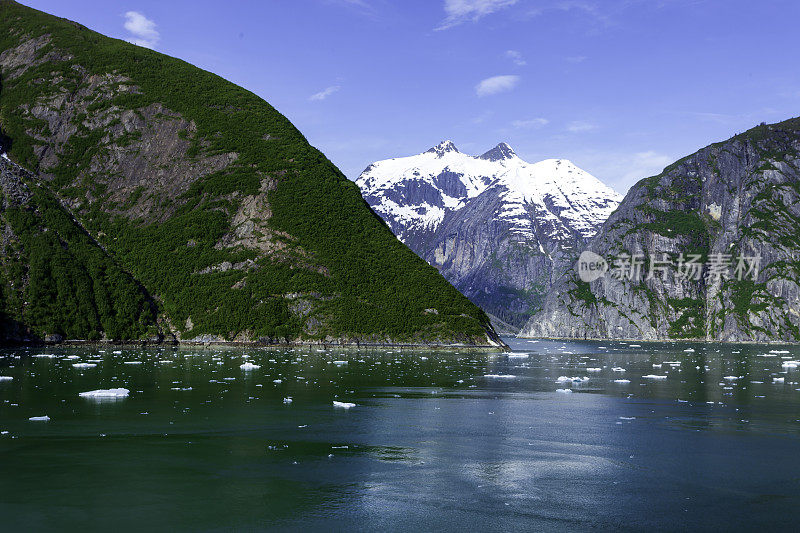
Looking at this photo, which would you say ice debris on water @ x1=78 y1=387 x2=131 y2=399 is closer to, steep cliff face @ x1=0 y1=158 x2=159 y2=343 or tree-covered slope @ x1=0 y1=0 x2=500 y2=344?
steep cliff face @ x1=0 y1=158 x2=159 y2=343

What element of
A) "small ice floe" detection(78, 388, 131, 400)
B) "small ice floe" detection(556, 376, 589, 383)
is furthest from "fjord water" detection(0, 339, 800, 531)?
"small ice floe" detection(556, 376, 589, 383)

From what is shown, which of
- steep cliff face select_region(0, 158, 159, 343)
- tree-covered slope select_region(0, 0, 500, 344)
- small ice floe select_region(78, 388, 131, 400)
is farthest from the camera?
tree-covered slope select_region(0, 0, 500, 344)

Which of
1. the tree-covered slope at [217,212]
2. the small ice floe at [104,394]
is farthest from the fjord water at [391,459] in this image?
the tree-covered slope at [217,212]

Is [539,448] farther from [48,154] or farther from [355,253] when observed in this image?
[48,154]

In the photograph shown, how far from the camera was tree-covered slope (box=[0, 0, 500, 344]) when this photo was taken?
141 metres

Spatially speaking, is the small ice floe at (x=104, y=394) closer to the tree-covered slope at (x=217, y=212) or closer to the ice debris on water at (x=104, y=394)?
the ice debris on water at (x=104, y=394)

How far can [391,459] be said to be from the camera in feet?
87.8

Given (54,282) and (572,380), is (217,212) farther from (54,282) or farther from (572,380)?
(572,380)

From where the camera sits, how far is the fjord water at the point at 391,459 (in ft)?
63.2

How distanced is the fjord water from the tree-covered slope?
8931 cm

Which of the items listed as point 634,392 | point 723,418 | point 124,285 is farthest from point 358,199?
point 723,418

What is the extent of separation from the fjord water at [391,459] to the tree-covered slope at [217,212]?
293 ft

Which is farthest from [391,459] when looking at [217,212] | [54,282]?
[217,212]

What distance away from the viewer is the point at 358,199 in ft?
600
